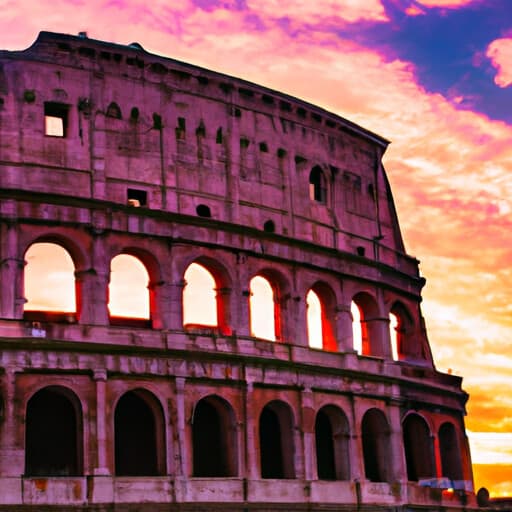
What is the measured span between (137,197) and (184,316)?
3.67m

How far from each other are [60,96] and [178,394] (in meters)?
9.08

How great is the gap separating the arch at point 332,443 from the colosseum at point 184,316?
6cm

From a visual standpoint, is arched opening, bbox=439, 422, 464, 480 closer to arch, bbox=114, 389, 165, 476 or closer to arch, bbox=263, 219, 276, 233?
arch, bbox=263, 219, 276, 233

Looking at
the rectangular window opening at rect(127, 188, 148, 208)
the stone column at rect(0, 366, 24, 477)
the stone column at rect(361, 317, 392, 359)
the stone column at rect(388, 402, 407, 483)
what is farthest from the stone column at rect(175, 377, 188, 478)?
the stone column at rect(361, 317, 392, 359)

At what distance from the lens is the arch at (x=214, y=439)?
36.6 m

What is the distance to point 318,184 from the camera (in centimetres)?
4275

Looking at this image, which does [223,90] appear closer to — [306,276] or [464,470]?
[306,276]

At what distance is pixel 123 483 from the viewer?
33906 mm

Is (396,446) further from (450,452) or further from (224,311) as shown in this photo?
(224,311)

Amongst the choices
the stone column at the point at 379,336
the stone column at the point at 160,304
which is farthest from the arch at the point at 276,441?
the stone column at the point at 379,336

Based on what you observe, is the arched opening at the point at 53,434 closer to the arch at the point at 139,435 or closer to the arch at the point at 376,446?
the arch at the point at 139,435

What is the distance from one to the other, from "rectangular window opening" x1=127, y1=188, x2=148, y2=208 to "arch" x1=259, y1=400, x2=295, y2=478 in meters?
6.93

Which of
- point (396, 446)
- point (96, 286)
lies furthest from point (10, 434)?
point (396, 446)

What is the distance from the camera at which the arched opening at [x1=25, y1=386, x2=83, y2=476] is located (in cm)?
3412
